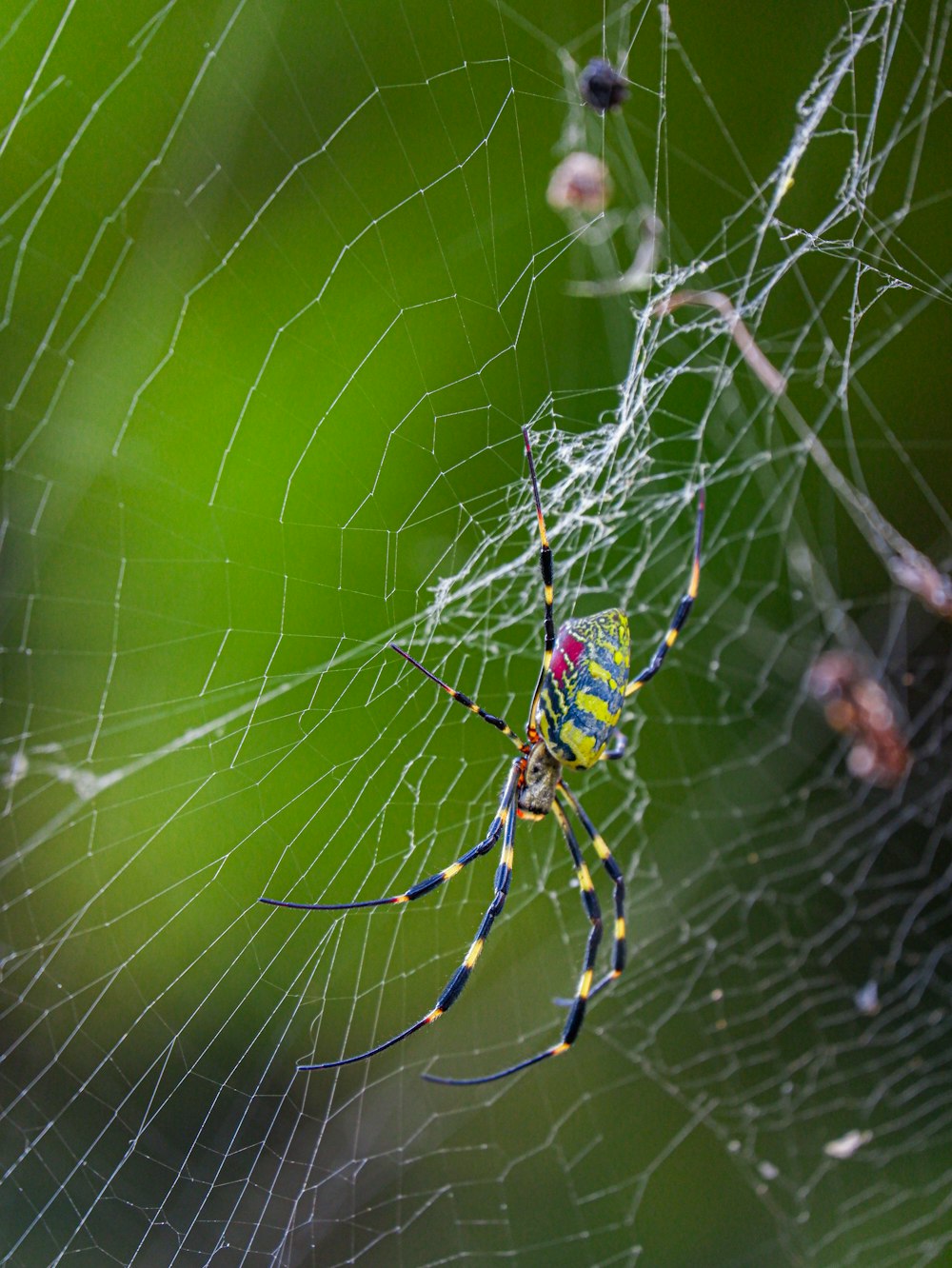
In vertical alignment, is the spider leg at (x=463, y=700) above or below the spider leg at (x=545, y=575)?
below

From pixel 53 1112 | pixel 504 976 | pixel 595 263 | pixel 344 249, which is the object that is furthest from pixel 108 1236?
pixel 595 263

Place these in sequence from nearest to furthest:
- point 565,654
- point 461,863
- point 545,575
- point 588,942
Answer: point 545,575 < point 565,654 < point 461,863 < point 588,942

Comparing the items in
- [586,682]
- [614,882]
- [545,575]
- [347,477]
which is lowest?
[614,882]

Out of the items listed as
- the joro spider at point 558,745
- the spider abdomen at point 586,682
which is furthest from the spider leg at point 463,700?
the spider abdomen at point 586,682

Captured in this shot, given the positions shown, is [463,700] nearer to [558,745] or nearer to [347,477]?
[558,745]

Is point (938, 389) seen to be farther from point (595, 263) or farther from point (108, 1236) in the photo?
point (108, 1236)

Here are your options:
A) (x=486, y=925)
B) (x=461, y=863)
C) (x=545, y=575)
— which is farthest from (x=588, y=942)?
(x=545, y=575)

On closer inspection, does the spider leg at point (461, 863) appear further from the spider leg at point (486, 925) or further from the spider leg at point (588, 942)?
the spider leg at point (588, 942)
